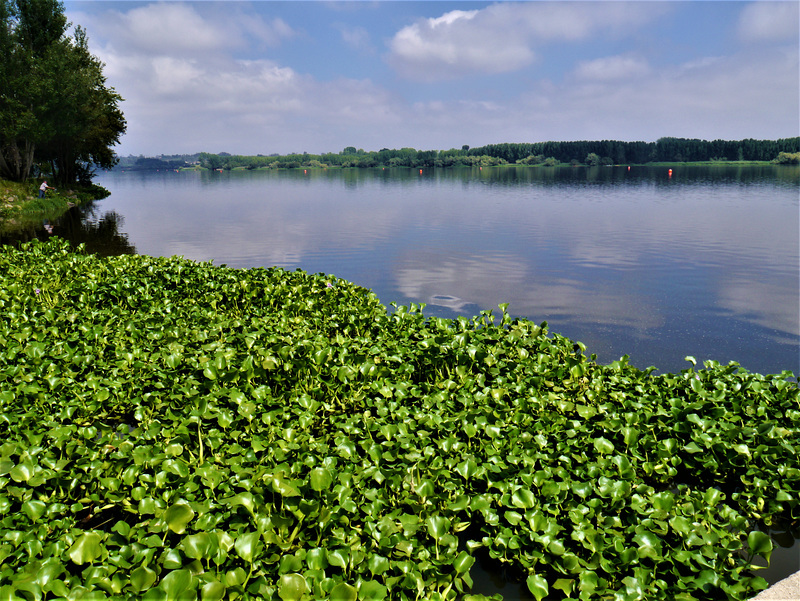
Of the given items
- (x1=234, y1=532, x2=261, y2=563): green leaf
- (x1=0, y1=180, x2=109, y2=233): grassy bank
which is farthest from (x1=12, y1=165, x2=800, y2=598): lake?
(x1=234, y1=532, x2=261, y2=563): green leaf

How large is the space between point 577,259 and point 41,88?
1493 inches

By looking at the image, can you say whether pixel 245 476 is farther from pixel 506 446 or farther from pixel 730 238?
pixel 730 238

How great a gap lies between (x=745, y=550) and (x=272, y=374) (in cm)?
549

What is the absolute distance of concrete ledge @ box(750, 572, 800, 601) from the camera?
3785 mm

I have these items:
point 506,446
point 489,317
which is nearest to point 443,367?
point 489,317

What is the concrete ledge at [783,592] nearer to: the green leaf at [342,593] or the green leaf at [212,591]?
the green leaf at [342,593]

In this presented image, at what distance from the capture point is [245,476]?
4652 mm

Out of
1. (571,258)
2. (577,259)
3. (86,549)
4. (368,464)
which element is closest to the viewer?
(86,549)

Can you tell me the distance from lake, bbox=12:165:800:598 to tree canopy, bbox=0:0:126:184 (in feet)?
23.0

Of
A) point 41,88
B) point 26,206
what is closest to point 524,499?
point 26,206

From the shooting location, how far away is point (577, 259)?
20078 millimetres

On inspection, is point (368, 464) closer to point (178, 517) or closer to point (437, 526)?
point (437, 526)

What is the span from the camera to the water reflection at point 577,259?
1159cm

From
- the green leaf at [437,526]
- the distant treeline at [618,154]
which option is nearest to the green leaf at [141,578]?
the green leaf at [437,526]
